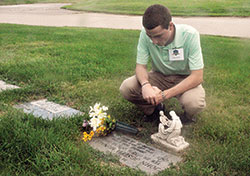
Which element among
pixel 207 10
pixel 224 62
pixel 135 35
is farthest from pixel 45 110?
pixel 207 10

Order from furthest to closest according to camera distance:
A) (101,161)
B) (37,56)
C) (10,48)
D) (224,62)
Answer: (10,48) < (37,56) < (224,62) < (101,161)

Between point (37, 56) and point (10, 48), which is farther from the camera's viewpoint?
point (10, 48)

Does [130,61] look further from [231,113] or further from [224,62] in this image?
[231,113]

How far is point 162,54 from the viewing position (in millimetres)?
3363

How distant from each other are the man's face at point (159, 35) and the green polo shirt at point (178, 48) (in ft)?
0.44

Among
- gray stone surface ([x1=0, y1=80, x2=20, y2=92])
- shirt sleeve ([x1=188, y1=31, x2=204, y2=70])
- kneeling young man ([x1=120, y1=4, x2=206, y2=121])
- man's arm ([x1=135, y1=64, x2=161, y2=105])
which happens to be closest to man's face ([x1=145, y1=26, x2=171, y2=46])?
kneeling young man ([x1=120, y1=4, x2=206, y2=121])

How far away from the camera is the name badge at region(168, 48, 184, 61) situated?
3.25 meters

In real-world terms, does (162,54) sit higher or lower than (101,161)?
higher

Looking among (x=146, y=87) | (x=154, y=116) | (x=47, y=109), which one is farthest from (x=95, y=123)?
(x=47, y=109)

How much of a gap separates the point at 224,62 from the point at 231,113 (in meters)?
2.81

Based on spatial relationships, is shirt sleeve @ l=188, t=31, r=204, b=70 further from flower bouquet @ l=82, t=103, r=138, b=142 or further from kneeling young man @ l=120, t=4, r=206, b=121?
flower bouquet @ l=82, t=103, r=138, b=142

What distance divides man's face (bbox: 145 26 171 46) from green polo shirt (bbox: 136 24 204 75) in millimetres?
135

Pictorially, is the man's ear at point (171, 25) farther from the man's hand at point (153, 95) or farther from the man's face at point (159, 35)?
the man's hand at point (153, 95)

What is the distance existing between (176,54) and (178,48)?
0.07 meters
